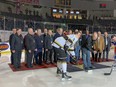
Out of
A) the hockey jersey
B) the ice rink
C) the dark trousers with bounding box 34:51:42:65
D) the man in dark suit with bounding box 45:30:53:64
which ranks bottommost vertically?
the ice rink

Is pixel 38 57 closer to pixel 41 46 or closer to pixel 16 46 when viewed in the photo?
pixel 41 46

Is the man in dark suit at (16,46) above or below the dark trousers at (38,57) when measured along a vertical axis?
above

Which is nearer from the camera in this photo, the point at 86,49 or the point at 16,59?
the point at 86,49

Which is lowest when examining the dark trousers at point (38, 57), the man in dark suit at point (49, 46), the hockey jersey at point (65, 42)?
the dark trousers at point (38, 57)

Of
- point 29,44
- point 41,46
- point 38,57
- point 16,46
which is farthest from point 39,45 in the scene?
point 16,46

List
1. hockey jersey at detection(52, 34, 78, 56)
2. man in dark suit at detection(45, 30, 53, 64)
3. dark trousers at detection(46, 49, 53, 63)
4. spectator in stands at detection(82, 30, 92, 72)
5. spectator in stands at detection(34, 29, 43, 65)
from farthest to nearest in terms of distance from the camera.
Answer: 1. dark trousers at detection(46, 49, 53, 63)
2. man in dark suit at detection(45, 30, 53, 64)
3. spectator in stands at detection(34, 29, 43, 65)
4. spectator in stands at detection(82, 30, 92, 72)
5. hockey jersey at detection(52, 34, 78, 56)

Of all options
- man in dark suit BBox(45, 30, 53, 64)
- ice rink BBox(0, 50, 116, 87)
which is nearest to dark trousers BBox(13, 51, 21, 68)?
ice rink BBox(0, 50, 116, 87)

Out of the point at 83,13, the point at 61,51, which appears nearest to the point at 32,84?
the point at 61,51

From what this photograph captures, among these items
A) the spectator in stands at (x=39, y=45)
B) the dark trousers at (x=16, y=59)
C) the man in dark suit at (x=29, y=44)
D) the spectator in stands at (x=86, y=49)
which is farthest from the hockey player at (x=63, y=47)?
the spectator in stands at (x=39, y=45)

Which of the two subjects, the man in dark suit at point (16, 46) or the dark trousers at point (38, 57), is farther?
the dark trousers at point (38, 57)

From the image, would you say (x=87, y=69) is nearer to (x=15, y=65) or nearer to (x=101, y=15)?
(x=15, y=65)

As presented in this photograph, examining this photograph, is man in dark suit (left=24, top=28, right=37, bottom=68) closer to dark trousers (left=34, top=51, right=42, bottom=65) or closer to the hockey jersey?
dark trousers (left=34, top=51, right=42, bottom=65)

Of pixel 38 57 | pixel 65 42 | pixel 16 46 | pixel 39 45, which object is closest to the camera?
pixel 65 42

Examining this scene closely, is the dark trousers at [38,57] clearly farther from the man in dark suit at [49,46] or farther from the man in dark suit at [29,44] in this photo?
the man in dark suit at [29,44]
